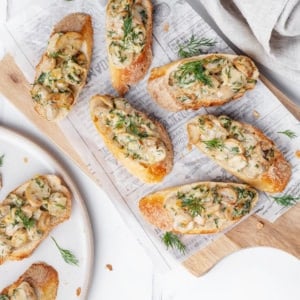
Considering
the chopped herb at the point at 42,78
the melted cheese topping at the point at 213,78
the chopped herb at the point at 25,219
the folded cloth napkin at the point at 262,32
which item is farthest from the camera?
the chopped herb at the point at 25,219

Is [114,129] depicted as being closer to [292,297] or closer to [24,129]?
[24,129]

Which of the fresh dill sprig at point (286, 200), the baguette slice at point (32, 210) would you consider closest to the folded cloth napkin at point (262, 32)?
the fresh dill sprig at point (286, 200)

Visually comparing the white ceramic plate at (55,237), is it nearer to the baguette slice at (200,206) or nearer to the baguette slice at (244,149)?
the baguette slice at (200,206)

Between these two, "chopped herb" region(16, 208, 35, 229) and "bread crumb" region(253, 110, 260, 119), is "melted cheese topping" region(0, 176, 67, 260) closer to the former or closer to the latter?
"chopped herb" region(16, 208, 35, 229)

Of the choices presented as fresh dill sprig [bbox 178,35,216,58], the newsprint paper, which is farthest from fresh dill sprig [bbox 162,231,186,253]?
fresh dill sprig [bbox 178,35,216,58]

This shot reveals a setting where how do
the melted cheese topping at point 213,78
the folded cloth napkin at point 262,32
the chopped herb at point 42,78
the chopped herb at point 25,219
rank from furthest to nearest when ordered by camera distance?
the chopped herb at point 25,219 → the chopped herb at point 42,78 → the melted cheese topping at point 213,78 → the folded cloth napkin at point 262,32

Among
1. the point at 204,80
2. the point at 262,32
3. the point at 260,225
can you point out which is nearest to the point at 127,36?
the point at 204,80

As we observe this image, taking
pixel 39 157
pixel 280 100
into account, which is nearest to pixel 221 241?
pixel 280 100
